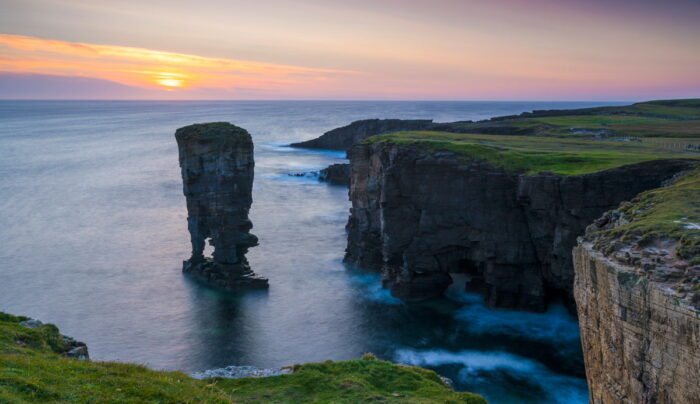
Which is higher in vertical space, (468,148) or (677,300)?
(468,148)

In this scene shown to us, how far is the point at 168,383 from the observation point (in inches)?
802

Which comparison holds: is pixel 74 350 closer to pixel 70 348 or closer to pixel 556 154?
pixel 70 348

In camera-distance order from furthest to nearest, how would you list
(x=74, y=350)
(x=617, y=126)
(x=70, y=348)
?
(x=617, y=126) → (x=70, y=348) → (x=74, y=350)

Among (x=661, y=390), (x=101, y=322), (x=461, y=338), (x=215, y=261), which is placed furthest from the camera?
(x=215, y=261)

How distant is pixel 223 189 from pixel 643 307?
163ft

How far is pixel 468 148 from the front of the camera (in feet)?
191

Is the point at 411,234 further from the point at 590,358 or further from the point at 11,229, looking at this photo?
the point at 11,229

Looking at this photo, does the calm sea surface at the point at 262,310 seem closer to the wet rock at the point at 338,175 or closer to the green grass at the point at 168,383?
the green grass at the point at 168,383

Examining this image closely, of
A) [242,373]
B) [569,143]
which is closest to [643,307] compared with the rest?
[242,373]

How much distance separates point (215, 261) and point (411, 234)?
23.5 m

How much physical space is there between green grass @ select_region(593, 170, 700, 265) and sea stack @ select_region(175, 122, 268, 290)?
4168 cm

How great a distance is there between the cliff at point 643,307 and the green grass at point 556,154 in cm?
2288

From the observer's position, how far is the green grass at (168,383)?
17541 millimetres

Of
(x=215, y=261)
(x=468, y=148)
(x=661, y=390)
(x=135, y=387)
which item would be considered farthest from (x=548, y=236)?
(x=135, y=387)
